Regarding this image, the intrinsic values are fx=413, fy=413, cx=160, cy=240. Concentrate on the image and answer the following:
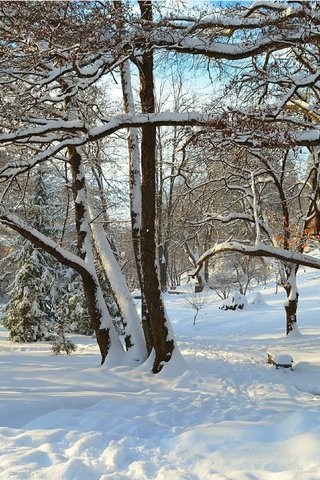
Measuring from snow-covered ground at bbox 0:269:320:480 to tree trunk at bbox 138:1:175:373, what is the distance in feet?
1.67

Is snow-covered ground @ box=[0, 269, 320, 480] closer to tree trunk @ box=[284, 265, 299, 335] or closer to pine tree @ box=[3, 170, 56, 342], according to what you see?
tree trunk @ box=[284, 265, 299, 335]

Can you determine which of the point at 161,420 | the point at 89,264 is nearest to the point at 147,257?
the point at 89,264

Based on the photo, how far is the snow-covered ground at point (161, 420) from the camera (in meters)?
3.41

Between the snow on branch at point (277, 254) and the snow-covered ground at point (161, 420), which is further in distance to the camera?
the snow on branch at point (277, 254)

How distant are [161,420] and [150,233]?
327cm

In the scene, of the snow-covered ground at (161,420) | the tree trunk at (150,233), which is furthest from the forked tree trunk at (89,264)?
the tree trunk at (150,233)

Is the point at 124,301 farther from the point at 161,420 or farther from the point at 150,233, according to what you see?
the point at 161,420

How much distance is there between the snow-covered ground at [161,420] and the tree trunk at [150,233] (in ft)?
1.67

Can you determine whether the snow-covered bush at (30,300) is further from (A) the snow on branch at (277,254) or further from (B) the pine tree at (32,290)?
(A) the snow on branch at (277,254)

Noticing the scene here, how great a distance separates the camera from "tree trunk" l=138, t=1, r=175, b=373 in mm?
7180

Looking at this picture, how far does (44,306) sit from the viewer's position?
14711 millimetres

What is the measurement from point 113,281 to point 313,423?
525 cm

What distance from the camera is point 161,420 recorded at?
15.9 feet

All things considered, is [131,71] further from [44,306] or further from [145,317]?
[44,306]
